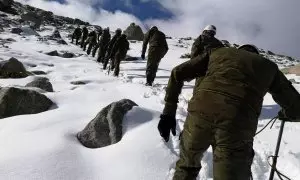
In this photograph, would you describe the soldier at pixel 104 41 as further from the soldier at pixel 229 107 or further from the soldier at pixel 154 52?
the soldier at pixel 229 107

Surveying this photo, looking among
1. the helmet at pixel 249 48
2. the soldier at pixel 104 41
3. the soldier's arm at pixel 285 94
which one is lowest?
the soldier at pixel 104 41

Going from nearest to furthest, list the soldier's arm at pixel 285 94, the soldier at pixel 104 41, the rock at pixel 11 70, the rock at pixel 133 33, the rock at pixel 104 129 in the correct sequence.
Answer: the soldier's arm at pixel 285 94
the rock at pixel 104 129
the rock at pixel 11 70
the soldier at pixel 104 41
the rock at pixel 133 33

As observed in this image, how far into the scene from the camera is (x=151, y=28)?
1338 cm

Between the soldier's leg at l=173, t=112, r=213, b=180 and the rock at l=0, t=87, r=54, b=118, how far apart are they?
4078mm

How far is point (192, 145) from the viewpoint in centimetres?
396

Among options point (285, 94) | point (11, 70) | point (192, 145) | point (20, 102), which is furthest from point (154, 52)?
point (192, 145)

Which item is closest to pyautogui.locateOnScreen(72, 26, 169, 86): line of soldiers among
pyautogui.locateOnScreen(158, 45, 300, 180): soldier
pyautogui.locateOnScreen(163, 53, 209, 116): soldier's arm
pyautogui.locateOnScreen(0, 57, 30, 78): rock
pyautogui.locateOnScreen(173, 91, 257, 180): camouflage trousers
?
pyautogui.locateOnScreen(0, 57, 30, 78): rock

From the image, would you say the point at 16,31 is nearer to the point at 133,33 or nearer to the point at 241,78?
the point at 133,33

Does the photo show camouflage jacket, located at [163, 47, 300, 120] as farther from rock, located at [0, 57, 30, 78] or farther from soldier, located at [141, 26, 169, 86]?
rock, located at [0, 57, 30, 78]

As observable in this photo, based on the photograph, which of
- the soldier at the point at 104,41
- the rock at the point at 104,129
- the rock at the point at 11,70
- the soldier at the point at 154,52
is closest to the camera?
the rock at the point at 104,129

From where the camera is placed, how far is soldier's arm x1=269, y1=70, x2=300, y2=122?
4.10m

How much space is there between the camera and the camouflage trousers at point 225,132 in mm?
3676

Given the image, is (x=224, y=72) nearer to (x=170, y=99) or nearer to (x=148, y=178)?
(x=170, y=99)


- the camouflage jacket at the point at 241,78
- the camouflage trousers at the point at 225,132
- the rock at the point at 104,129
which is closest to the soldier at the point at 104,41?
the rock at the point at 104,129
